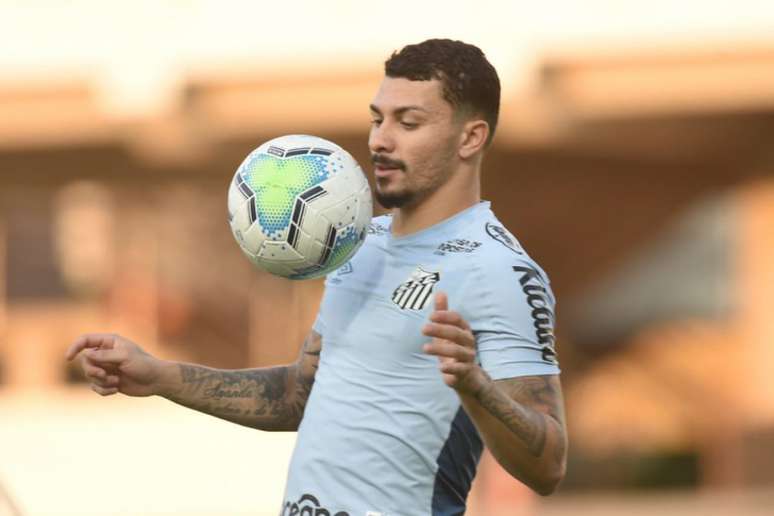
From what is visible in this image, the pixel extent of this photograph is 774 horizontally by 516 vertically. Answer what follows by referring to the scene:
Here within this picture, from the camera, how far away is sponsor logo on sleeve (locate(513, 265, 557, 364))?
455 centimetres

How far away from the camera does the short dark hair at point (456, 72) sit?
4.82 metres

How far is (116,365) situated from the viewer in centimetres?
501

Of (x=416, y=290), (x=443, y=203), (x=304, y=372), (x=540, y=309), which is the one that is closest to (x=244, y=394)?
(x=304, y=372)

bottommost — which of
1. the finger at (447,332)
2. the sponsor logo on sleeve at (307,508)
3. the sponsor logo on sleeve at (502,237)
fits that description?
the sponsor logo on sleeve at (307,508)

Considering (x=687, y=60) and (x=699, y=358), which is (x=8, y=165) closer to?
(x=687, y=60)

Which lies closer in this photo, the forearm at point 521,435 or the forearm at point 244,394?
the forearm at point 521,435

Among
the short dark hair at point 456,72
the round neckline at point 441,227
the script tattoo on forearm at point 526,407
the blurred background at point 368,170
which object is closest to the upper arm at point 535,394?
the script tattoo on forearm at point 526,407

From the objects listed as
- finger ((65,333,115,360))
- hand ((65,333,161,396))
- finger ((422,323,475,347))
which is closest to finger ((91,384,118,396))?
hand ((65,333,161,396))

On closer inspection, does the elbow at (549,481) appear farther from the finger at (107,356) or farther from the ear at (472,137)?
the finger at (107,356)

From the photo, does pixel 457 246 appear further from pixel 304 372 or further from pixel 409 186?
pixel 304 372

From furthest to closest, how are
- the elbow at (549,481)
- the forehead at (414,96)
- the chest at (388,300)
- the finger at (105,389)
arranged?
1. the finger at (105,389)
2. the forehead at (414,96)
3. the chest at (388,300)
4. the elbow at (549,481)

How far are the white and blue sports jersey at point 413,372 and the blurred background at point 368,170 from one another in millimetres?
2245

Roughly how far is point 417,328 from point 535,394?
1.40 feet

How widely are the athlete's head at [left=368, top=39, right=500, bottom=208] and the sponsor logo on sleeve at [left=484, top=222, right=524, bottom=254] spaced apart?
0.21 m
